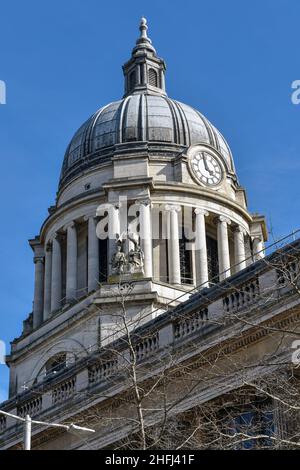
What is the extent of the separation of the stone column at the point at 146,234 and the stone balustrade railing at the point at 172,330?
15061 mm

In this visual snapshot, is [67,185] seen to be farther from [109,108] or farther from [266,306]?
[266,306]

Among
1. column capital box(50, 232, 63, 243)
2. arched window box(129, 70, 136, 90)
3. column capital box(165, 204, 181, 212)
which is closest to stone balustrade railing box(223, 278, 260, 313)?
column capital box(165, 204, 181, 212)

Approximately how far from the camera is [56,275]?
5319cm

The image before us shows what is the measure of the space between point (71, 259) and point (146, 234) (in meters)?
4.73

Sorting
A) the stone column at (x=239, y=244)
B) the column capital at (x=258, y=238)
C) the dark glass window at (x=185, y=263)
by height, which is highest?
the column capital at (x=258, y=238)

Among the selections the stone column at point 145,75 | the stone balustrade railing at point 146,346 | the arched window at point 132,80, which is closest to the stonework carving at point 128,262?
the stone balustrade railing at point 146,346

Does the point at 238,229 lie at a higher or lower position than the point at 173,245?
higher

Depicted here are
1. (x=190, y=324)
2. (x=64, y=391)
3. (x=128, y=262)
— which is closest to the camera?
(x=190, y=324)

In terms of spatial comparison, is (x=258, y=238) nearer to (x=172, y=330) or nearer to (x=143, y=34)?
(x=143, y=34)

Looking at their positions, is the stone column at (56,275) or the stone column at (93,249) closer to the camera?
the stone column at (93,249)

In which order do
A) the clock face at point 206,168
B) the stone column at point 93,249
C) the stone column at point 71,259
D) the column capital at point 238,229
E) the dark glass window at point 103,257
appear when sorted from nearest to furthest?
the stone column at point 93,249 < the dark glass window at point 103,257 < the stone column at point 71,259 < the clock face at point 206,168 < the column capital at point 238,229

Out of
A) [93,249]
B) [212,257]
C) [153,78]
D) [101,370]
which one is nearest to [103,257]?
[93,249]

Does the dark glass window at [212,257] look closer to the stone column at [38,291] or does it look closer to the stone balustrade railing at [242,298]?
the stone column at [38,291]

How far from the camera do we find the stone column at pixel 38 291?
53566 mm
